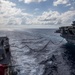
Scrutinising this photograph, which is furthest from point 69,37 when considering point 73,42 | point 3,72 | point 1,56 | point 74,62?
point 3,72

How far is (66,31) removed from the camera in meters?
93.6

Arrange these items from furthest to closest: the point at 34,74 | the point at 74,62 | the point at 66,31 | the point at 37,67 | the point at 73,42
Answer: the point at 66,31, the point at 73,42, the point at 74,62, the point at 37,67, the point at 34,74

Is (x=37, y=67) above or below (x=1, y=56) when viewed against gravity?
below

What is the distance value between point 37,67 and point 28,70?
143 inches

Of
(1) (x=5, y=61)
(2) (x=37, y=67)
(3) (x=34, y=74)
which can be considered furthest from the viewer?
(2) (x=37, y=67)

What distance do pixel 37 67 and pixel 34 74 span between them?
5936 mm

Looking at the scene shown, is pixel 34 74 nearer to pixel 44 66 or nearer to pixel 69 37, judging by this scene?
pixel 44 66

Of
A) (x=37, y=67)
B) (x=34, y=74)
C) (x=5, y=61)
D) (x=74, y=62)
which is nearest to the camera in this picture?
(x=5, y=61)

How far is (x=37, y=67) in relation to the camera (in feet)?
146

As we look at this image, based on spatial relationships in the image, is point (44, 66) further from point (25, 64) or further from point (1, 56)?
point (1, 56)

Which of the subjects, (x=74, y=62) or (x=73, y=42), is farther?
(x=73, y=42)

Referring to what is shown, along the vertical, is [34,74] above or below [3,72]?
below

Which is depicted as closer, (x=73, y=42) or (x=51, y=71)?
(x=51, y=71)

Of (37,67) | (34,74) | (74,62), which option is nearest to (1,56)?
(34,74)
